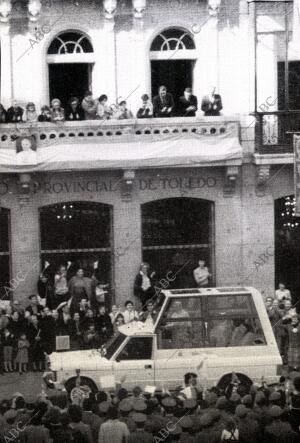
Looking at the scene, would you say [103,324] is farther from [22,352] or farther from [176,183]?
[176,183]

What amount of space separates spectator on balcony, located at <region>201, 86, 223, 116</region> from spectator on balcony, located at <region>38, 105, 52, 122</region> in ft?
13.9

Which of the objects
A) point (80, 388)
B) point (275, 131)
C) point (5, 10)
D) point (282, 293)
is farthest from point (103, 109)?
point (80, 388)

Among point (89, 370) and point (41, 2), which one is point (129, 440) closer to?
point (89, 370)

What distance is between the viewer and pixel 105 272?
29875 mm

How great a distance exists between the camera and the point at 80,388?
798 inches

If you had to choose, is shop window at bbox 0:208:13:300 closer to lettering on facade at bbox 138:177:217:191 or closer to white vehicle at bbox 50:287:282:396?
lettering on facade at bbox 138:177:217:191

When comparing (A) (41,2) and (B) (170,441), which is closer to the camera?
(B) (170,441)

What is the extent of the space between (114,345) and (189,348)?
156 centimetres

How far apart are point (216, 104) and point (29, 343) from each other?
859cm

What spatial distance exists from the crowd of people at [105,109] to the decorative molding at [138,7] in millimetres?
2246

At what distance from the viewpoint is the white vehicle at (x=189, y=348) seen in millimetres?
21625

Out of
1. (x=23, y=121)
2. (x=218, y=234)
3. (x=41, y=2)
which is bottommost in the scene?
(x=218, y=234)

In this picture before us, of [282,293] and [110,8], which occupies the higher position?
[110,8]

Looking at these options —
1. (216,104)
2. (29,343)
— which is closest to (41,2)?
(216,104)
